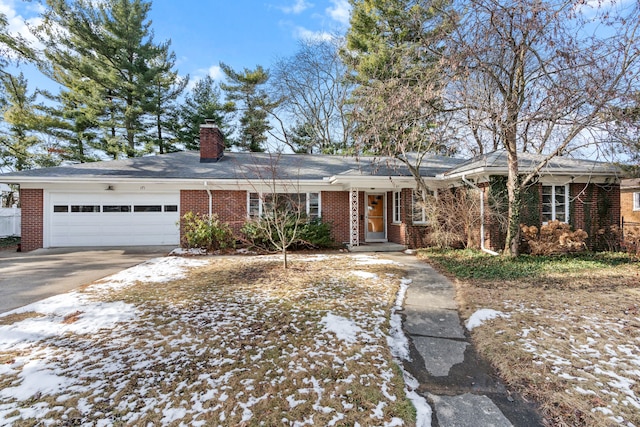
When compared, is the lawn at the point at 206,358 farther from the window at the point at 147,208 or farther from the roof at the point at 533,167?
the window at the point at 147,208

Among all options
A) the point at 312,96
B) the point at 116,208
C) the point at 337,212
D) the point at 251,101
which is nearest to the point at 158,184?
the point at 116,208

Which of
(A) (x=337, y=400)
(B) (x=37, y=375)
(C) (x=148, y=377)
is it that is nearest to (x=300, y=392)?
(A) (x=337, y=400)

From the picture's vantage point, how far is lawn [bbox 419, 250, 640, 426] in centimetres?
256

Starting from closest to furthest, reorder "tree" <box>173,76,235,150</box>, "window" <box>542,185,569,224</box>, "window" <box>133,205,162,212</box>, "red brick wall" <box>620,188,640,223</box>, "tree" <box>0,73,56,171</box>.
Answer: "window" <box>542,185,569,224</box> → "window" <box>133,205,162,212</box> → "red brick wall" <box>620,188,640,223</box> → "tree" <box>0,73,56,171</box> → "tree" <box>173,76,235,150</box>

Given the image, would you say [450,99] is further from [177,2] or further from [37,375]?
[177,2]

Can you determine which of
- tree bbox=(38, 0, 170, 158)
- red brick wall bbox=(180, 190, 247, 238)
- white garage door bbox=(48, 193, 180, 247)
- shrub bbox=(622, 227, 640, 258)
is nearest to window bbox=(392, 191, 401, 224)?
red brick wall bbox=(180, 190, 247, 238)

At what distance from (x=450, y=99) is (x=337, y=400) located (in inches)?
286

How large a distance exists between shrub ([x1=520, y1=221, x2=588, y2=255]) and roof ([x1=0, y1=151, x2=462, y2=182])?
3.71 meters

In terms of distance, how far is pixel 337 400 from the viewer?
8.30ft

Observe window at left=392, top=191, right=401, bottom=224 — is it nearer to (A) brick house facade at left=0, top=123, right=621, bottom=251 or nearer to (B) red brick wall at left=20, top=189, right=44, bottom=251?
(A) brick house facade at left=0, top=123, right=621, bottom=251

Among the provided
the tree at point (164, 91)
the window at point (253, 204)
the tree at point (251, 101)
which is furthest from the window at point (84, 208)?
the tree at point (251, 101)

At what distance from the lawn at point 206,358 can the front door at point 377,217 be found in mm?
7547

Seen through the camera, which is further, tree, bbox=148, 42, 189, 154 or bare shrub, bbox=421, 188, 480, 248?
tree, bbox=148, 42, 189, 154

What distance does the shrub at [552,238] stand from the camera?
357 inches
